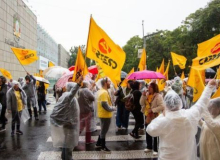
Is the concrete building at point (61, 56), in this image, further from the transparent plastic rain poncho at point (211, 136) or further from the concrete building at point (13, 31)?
the transparent plastic rain poncho at point (211, 136)

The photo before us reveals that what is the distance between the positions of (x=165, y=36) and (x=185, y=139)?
3629 cm

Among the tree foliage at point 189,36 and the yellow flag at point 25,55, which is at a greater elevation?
the tree foliage at point 189,36

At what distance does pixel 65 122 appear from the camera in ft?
15.5

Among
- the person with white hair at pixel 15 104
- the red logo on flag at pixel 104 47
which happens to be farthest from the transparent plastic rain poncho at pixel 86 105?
the person with white hair at pixel 15 104

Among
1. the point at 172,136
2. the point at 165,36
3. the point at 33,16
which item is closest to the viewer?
the point at 172,136

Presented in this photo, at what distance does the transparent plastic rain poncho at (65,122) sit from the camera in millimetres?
4719

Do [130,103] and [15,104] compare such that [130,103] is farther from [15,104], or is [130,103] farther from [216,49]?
[15,104]

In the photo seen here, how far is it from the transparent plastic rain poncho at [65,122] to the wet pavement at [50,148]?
1.03 meters

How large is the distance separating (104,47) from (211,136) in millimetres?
2898

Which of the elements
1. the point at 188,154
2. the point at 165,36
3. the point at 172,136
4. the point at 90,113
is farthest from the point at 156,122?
the point at 165,36

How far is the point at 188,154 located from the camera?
10.9ft

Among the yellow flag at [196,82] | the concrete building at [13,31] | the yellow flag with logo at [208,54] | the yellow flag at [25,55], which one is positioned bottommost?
the yellow flag at [196,82]

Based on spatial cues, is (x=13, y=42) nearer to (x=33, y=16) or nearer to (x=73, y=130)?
(x=33, y=16)

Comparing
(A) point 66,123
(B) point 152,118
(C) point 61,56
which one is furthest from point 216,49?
A: (C) point 61,56
